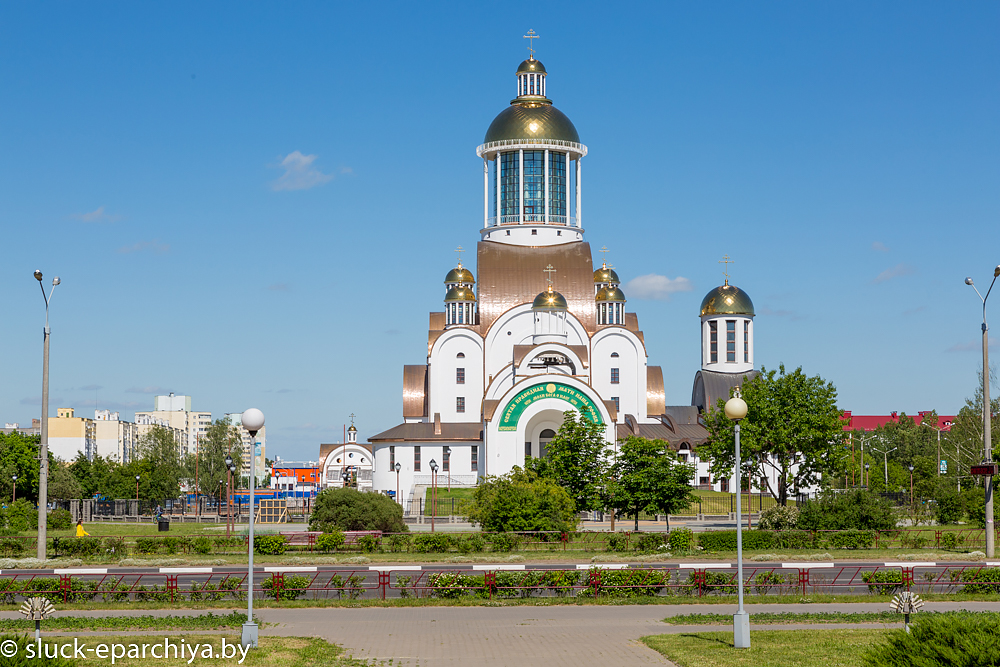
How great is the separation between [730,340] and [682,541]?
3940cm

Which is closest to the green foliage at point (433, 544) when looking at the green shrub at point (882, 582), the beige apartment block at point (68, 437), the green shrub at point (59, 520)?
the green shrub at point (882, 582)

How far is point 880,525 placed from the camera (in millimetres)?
33031

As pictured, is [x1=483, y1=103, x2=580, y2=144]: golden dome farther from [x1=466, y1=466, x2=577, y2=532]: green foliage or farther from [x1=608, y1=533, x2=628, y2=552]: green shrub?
[x1=608, y1=533, x2=628, y2=552]: green shrub

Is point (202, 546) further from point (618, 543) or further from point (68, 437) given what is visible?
point (68, 437)

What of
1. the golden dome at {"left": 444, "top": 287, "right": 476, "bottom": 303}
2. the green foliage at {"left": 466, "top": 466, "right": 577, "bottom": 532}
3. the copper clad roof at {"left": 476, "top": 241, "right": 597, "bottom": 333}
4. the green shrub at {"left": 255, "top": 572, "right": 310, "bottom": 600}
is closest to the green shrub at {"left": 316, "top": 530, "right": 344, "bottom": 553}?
the green foliage at {"left": 466, "top": 466, "right": 577, "bottom": 532}

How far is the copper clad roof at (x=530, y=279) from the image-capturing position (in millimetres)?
63406

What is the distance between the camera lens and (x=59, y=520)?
40.5 m

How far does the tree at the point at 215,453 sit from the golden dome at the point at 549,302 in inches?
841

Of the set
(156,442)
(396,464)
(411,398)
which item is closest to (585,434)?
(396,464)

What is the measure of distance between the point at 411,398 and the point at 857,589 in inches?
1777

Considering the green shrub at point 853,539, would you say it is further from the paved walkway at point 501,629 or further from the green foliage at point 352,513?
the green foliage at point 352,513

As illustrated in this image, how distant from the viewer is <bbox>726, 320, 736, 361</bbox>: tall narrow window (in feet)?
221

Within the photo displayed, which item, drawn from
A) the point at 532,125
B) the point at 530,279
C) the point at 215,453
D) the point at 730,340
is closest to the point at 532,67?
the point at 532,125

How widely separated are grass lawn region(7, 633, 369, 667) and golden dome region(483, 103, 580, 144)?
52.0 meters
